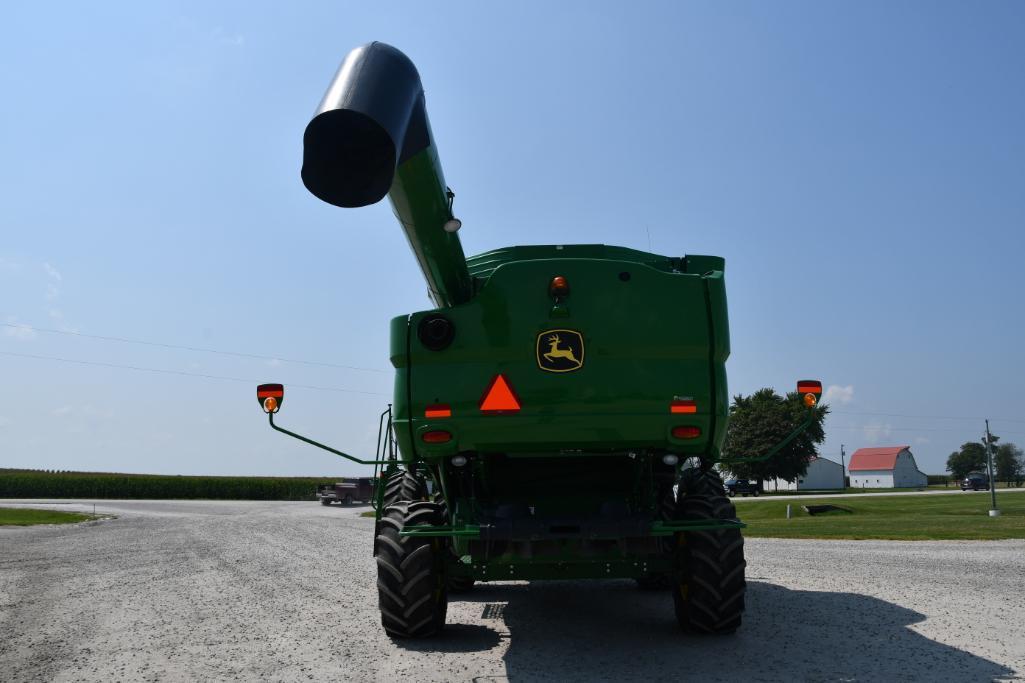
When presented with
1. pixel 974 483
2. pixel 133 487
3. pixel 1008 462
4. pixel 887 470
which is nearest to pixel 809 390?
pixel 133 487

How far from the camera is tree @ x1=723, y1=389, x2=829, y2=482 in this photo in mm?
61281

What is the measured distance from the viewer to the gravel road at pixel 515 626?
5.26 meters

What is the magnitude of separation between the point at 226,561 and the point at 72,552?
12.8 ft

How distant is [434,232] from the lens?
5.12 metres

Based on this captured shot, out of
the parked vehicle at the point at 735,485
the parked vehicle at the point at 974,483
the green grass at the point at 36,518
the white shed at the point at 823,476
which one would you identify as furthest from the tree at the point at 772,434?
the green grass at the point at 36,518

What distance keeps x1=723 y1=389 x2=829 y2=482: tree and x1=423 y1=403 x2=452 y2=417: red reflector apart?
5643cm

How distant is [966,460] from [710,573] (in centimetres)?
13661

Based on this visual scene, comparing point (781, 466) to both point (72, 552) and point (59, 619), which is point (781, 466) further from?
point (59, 619)

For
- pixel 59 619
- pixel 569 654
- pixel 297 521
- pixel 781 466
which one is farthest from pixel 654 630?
pixel 781 466

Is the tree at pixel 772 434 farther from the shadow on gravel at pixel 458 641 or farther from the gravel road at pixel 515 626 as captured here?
the shadow on gravel at pixel 458 641

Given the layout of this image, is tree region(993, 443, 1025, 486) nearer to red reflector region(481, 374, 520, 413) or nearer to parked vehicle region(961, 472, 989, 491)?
parked vehicle region(961, 472, 989, 491)

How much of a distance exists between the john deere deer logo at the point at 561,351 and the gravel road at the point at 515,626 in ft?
6.99

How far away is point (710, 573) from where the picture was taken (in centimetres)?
598

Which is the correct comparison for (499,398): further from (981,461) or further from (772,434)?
(981,461)
